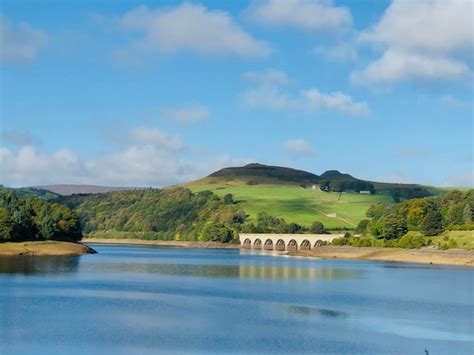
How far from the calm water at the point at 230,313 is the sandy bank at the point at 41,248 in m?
30.9

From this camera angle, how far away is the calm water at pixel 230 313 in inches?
1913

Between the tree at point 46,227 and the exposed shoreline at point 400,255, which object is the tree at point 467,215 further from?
the tree at point 46,227

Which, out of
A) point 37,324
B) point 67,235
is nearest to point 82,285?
point 37,324

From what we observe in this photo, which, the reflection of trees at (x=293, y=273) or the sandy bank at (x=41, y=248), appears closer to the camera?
the reflection of trees at (x=293, y=273)

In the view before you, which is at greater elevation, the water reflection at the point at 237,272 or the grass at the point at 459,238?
the grass at the point at 459,238

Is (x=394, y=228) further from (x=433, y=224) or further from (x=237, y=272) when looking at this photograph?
(x=237, y=272)

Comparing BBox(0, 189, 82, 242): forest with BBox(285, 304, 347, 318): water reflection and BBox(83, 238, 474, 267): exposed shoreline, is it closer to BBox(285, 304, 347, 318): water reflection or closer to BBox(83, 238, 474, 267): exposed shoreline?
BBox(83, 238, 474, 267): exposed shoreline

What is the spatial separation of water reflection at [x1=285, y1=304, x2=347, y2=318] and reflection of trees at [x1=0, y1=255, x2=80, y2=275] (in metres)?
42.1

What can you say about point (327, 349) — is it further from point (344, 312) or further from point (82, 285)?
point (82, 285)

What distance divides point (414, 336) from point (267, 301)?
20915 mm

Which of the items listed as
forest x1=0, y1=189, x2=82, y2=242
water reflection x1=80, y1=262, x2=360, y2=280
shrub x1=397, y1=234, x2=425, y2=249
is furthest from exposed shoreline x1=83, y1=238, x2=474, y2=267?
forest x1=0, y1=189, x2=82, y2=242

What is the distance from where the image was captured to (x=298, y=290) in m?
84.3

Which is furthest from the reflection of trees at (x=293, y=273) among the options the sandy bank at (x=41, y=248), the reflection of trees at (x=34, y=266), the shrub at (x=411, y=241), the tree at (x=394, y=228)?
the tree at (x=394, y=228)

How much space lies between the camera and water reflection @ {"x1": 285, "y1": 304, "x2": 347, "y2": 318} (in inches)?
2468
